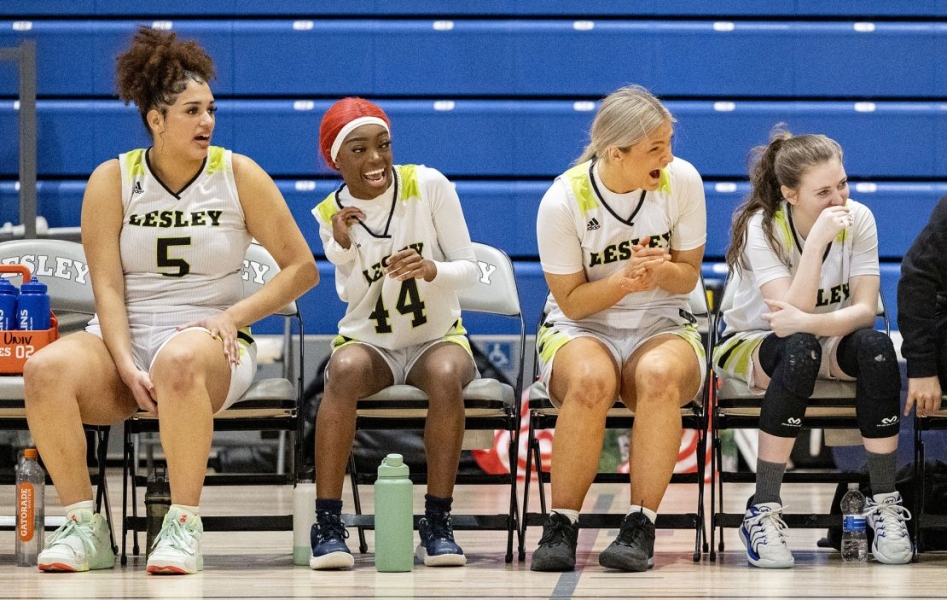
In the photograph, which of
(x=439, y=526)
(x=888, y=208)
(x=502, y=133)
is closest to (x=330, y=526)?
(x=439, y=526)

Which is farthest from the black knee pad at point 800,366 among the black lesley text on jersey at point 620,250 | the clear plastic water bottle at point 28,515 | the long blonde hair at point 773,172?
the clear plastic water bottle at point 28,515

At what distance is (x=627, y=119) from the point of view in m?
3.47

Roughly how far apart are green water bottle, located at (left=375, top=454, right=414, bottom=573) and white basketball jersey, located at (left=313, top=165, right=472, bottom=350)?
1.41 feet

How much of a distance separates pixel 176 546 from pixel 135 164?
3.55 ft

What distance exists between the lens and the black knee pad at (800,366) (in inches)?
136

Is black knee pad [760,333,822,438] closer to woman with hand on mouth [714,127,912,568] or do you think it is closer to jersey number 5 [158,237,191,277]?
woman with hand on mouth [714,127,912,568]

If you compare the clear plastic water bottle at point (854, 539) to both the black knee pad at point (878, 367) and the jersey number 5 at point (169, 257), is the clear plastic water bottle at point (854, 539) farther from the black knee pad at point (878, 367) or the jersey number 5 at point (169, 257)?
the jersey number 5 at point (169, 257)

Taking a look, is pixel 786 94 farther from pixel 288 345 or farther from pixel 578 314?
pixel 578 314

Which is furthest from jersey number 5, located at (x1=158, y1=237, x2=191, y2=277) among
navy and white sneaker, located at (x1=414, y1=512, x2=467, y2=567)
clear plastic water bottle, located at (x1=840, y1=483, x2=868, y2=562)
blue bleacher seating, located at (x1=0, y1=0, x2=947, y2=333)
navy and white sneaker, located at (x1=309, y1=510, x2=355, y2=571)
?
blue bleacher seating, located at (x1=0, y1=0, x2=947, y2=333)

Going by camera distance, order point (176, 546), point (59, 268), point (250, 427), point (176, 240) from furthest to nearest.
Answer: point (59, 268) < point (250, 427) < point (176, 240) < point (176, 546)

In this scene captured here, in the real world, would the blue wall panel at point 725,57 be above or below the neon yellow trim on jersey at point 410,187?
above

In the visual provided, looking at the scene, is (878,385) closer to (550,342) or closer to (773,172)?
(773,172)

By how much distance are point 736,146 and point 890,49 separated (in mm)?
838

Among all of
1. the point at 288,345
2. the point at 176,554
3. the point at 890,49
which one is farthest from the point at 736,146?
the point at 176,554
